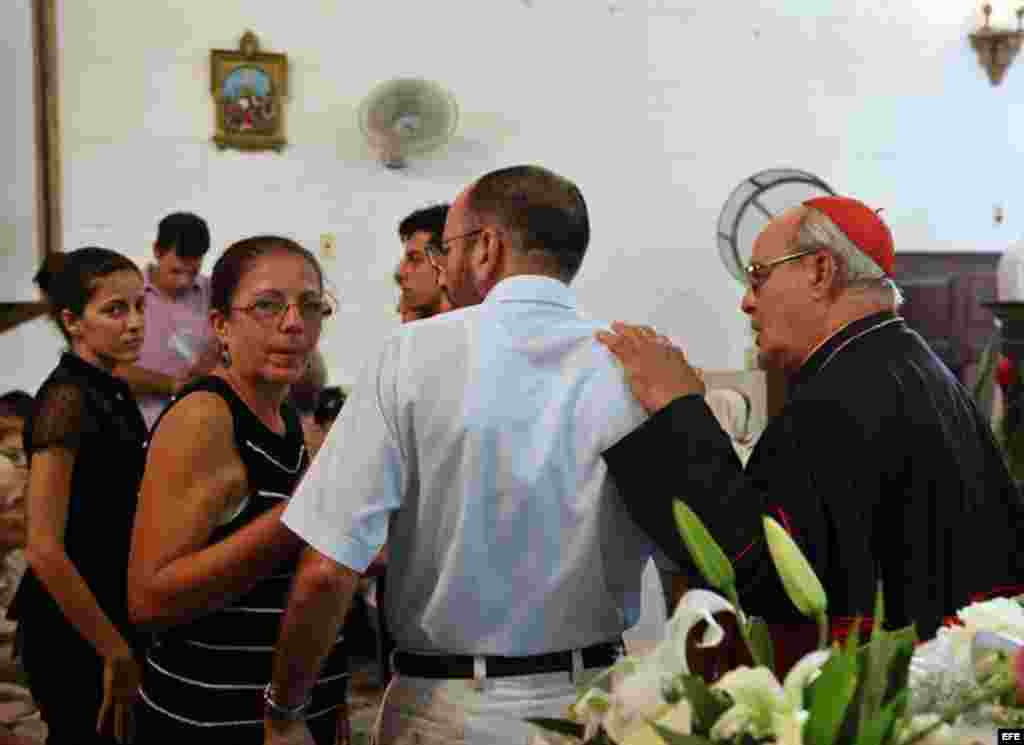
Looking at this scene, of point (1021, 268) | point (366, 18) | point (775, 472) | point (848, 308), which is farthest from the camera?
point (366, 18)

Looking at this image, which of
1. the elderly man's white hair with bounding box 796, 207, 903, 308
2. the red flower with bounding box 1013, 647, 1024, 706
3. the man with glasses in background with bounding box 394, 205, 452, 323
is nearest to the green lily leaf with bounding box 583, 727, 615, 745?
the red flower with bounding box 1013, 647, 1024, 706

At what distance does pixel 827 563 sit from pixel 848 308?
43cm

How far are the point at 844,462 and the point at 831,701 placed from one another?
100 centimetres

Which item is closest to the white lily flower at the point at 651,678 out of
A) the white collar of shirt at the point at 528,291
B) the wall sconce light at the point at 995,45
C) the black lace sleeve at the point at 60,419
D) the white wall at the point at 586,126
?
the white collar of shirt at the point at 528,291

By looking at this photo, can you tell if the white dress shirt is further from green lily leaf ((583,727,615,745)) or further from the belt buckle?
green lily leaf ((583,727,615,745))

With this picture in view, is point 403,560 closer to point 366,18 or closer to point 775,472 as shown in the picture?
point 775,472

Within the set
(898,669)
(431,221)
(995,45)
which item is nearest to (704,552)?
(898,669)

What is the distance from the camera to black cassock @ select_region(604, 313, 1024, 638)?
163 cm

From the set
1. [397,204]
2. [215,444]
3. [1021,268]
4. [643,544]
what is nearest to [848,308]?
[643,544]

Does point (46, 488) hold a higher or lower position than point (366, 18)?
lower

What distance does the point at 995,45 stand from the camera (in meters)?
7.61

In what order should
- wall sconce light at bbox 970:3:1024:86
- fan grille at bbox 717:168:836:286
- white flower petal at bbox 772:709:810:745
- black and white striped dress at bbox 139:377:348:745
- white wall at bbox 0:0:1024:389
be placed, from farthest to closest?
1. wall sconce light at bbox 970:3:1024:86
2. white wall at bbox 0:0:1024:389
3. fan grille at bbox 717:168:836:286
4. black and white striped dress at bbox 139:377:348:745
5. white flower petal at bbox 772:709:810:745

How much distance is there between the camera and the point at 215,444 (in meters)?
1.86

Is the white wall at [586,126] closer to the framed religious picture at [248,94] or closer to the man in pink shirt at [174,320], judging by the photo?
the framed religious picture at [248,94]
